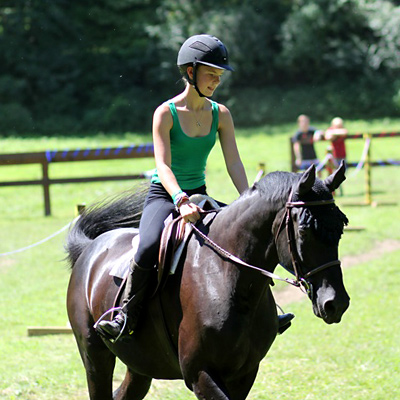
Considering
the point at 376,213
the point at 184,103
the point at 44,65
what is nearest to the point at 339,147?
the point at 376,213

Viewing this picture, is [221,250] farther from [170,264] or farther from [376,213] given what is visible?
[376,213]

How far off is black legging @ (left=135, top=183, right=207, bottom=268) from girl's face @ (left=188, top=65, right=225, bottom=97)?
0.66 meters

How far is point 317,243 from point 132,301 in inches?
51.7

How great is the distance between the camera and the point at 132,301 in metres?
4.34

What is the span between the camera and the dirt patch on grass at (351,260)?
10094 mm

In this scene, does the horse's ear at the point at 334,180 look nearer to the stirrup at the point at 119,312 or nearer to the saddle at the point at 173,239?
the saddle at the point at 173,239

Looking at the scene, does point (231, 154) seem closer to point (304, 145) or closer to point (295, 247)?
point (295, 247)

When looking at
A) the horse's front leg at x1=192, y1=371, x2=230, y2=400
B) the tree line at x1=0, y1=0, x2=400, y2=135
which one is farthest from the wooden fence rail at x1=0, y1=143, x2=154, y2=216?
the tree line at x1=0, y1=0, x2=400, y2=135

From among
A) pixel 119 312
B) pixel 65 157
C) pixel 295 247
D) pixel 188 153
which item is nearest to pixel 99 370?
pixel 119 312

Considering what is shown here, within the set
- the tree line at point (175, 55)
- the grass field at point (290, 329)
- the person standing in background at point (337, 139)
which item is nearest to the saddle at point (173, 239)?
the grass field at point (290, 329)

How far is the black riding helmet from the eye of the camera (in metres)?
4.18

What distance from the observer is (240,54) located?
39.0 m

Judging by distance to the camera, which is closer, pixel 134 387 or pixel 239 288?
pixel 239 288

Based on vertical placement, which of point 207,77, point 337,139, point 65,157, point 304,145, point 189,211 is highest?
point 207,77
